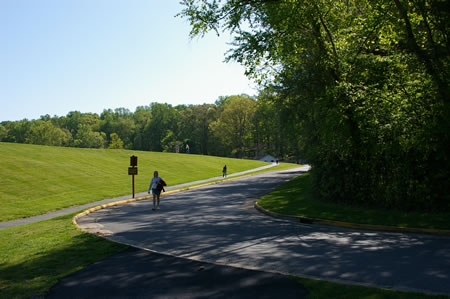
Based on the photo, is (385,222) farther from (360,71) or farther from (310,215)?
(360,71)

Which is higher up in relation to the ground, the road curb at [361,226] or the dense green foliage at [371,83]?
the dense green foliage at [371,83]

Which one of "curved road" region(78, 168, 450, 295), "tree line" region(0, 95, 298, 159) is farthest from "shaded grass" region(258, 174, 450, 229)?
"tree line" region(0, 95, 298, 159)

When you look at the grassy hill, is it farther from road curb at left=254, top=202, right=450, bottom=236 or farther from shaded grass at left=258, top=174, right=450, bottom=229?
road curb at left=254, top=202, right=450, bottom=236

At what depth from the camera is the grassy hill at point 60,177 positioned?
2287cm

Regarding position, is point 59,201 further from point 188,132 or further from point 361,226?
point 188,132

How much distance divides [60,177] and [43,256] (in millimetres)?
26262

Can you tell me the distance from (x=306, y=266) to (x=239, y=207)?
36.0ft

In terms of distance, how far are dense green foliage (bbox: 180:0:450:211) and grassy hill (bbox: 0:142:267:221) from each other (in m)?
14.4

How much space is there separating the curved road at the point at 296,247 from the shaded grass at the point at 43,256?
0.93 metres

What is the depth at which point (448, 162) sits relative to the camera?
43.1 feet

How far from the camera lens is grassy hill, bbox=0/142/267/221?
2287 cm

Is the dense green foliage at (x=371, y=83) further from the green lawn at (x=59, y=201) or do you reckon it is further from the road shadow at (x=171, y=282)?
the road shadow at (x=171, y=282)

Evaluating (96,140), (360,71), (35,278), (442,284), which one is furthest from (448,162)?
(96,140)

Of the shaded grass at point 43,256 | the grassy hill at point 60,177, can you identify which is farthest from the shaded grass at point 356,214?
the grassy hill at point 60,177
